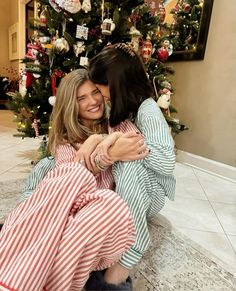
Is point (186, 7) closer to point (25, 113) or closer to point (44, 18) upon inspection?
point (44, 18)

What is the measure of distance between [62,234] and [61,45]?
1326 millimetres

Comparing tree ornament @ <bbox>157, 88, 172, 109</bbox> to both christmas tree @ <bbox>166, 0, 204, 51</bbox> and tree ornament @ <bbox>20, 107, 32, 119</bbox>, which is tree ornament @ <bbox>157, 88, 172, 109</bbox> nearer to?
christmas tree @ <bbox>166, 0, 204, 51</bbox>

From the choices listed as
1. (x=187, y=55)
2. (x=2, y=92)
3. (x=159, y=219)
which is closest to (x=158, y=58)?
(x=187, y=55)

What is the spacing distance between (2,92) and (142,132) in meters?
5.45

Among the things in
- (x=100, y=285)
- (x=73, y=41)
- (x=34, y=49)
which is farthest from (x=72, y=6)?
(x=100, y=285)

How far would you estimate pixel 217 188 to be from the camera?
1.77 m

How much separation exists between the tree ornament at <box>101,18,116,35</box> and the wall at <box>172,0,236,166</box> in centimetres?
84

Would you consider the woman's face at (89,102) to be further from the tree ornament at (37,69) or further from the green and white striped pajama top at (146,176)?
the tree ornament at (37,69)

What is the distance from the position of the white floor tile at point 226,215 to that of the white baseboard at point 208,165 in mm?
456

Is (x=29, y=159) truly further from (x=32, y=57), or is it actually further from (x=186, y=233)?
(x=186, y=233)

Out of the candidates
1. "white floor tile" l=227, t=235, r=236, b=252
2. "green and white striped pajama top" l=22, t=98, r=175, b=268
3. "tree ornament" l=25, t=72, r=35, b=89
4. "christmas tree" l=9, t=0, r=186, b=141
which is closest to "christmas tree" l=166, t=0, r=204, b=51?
"christmas tree" l=9, t=0, r=186, b=141

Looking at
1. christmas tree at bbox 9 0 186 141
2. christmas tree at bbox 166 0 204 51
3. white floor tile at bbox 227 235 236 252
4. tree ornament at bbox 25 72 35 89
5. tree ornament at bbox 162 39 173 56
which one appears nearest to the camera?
white floor tile at bbox 227 235 236 252

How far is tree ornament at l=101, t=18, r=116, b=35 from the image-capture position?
1.60 metres

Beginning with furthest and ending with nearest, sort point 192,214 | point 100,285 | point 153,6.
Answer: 1. point 153,6
2. point 192,214
3. point 100,285
